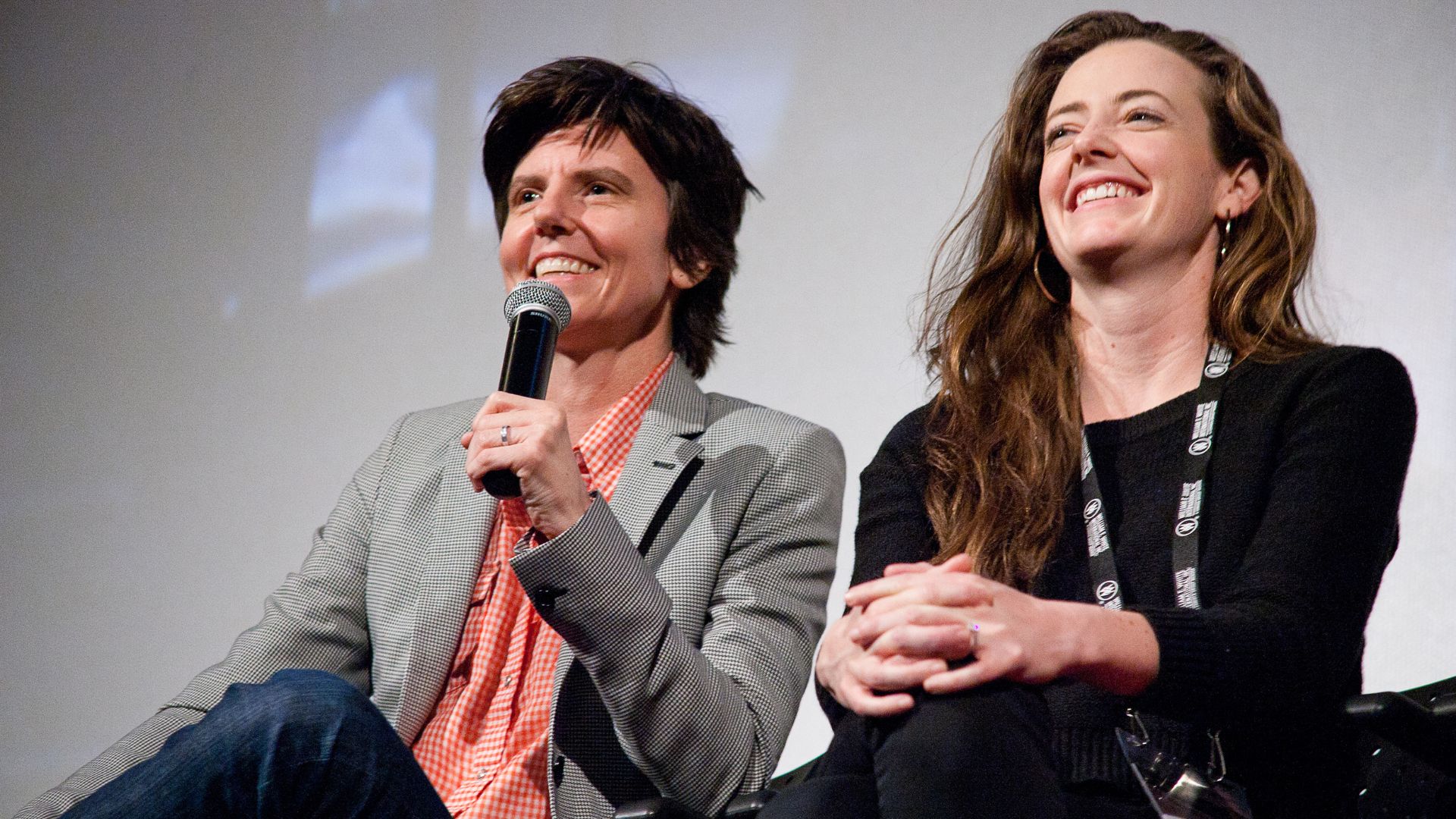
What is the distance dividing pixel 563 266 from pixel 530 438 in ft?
2.19

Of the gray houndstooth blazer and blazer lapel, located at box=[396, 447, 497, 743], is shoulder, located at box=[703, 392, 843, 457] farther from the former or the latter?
blazer lapel, located at box=[396, 447, 497, 743]

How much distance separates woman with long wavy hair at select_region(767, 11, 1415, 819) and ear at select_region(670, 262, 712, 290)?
0.43 metres

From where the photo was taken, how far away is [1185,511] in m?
1.64

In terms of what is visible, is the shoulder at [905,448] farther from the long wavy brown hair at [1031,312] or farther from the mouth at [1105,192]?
the mouth at [1105,192]

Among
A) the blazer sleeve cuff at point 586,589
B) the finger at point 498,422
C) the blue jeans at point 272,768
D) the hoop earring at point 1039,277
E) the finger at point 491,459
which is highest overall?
the hoop earring at point 1039,277

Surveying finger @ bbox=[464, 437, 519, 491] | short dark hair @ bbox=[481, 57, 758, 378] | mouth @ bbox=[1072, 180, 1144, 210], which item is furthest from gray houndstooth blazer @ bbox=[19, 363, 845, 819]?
mouth @ bbox=[1072, 180, 1144, 210]

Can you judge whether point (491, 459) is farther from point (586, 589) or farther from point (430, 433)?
point (430, 433)

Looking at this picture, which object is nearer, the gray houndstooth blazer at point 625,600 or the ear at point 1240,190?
the gray houndstooth blazer at point 625,600

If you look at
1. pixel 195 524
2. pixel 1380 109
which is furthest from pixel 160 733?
pixel 1380 109

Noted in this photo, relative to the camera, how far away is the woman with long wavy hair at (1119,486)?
1309 mm

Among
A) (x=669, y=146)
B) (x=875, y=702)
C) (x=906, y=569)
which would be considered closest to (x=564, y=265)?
(x=669, y=146)

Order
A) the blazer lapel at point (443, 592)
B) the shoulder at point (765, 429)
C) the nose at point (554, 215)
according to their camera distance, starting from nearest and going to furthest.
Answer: the blazer lapel at point (443, 592)
the shoulder at point (765, 429)
the nose at point (554, 215)

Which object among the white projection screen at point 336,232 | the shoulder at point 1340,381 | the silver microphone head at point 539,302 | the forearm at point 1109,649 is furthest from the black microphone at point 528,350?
the white projection screen at point 336,232

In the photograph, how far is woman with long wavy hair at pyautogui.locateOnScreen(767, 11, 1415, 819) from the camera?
1309 mm
